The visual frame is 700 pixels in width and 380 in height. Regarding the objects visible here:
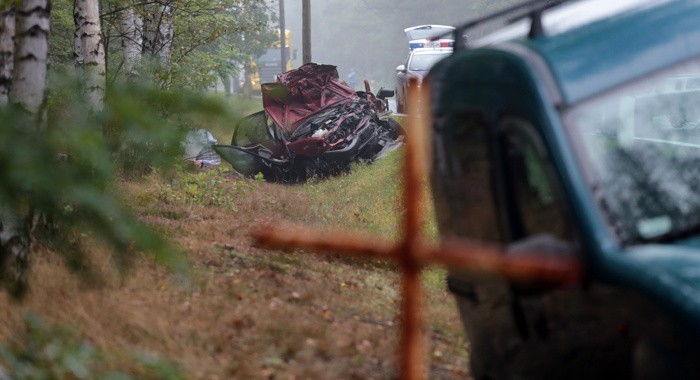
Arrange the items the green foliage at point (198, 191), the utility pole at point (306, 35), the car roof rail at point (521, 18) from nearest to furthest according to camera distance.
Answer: the car roof rail at point (521, 18) < the green foliage at point (198, 191) < the utility pole at point (306, 35)

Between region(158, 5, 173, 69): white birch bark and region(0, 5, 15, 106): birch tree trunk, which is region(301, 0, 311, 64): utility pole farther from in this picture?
region(0, 5, 15, 106): birch tree trunk

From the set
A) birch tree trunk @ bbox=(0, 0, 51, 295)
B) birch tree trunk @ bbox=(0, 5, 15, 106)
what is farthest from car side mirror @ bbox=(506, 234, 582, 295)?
birch tree trunk @ bbox=(0, 5, 15, 106)

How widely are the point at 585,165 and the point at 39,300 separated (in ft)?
Answer: 12.7

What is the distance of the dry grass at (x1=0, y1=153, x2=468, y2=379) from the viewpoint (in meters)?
5.55

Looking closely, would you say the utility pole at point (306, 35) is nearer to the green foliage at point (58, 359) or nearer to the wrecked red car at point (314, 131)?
the wrecked red car at point (314, 131)

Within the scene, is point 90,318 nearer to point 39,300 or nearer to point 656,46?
point 39,300

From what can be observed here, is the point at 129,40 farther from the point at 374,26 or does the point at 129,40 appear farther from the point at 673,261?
the point at 374,26

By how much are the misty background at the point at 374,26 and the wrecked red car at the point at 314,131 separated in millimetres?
26983

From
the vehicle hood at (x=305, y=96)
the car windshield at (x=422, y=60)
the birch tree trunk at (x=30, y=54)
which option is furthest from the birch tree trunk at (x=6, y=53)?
the car windshield at (x=422, y=60)

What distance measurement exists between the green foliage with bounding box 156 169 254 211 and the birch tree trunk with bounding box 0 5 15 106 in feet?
20.5

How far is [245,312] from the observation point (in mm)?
6652

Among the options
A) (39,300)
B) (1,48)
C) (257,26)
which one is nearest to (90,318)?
(39,300)

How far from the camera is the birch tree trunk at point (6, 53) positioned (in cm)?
609

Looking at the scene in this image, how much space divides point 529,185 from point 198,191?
9.92m
